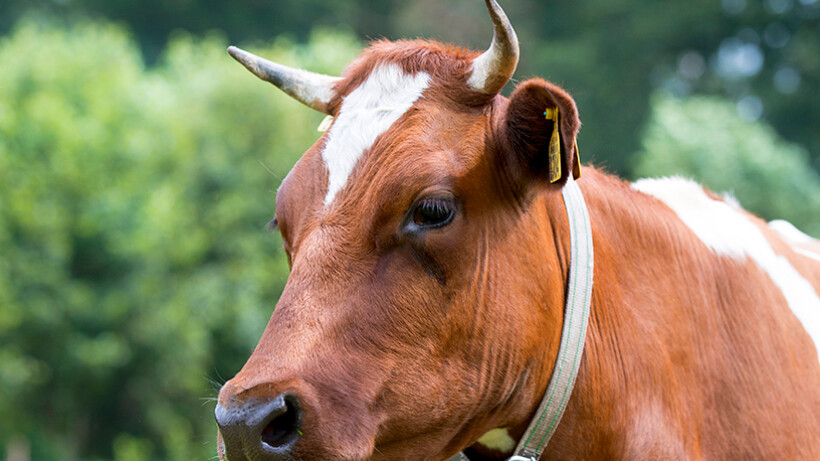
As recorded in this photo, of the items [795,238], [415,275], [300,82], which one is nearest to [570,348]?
[415,275]

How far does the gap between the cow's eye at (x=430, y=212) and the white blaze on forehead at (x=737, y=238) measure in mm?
1308

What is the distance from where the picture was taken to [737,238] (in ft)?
11.1

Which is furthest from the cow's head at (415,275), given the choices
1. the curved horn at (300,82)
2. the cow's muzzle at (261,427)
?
the curved horn at (300,82)

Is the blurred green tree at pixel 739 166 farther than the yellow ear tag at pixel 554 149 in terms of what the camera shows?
Yes

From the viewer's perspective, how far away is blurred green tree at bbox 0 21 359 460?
821 inches

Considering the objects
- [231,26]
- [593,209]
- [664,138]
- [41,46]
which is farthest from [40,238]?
[231,26]

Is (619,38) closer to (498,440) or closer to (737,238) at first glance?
(737,238)

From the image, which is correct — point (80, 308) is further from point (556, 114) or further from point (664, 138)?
point (556, 114)

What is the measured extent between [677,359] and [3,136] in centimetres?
2212

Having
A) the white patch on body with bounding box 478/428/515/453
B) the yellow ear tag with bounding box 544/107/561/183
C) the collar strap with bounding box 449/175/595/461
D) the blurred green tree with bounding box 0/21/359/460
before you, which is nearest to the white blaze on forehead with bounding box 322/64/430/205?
the yellow ear tag with bounding box 544/107/561/183

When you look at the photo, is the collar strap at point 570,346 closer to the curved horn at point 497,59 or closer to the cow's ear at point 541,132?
the cow's ear at point 541,132

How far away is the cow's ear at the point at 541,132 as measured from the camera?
2.56m

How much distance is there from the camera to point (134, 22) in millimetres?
46375

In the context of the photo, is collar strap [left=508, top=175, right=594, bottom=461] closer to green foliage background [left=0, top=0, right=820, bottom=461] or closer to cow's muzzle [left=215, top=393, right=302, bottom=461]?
cow's muzzle [left=215, top=393, right=302, bottom=461]
